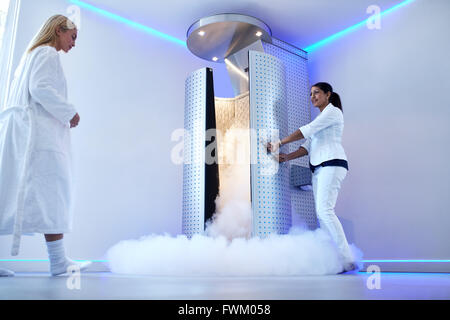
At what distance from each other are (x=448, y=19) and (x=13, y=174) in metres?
4.02

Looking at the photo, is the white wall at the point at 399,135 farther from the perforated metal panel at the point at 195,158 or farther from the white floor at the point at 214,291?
the white floor at the point at 214,291

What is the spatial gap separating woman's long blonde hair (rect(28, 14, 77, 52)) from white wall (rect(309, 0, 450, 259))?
3138 mm

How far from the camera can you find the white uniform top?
9.59ft

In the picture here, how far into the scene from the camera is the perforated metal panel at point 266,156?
10.3 feet

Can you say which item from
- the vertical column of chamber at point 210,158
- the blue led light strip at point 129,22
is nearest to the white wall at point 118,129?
the blue led light strip at point 129,22

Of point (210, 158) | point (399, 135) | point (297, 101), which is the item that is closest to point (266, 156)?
point (210, 158)

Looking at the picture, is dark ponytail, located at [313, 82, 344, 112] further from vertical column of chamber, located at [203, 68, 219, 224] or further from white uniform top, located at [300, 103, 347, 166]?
vertical column of chamber, located at [203, 68, 219, 224]

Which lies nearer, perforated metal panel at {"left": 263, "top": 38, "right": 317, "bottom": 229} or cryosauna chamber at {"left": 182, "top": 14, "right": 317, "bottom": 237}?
cryosauna chamber at {"left": 182, "top": 14, "right": 317, "bottom": 237}

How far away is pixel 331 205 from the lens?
2857mm

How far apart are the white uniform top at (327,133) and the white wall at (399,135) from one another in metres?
1.02

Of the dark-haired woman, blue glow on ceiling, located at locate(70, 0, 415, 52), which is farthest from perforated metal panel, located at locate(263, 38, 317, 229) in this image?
the dark-haired woman

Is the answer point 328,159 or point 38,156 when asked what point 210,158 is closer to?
point 328,159

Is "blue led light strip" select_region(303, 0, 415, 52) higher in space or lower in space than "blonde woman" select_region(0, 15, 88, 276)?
higher
